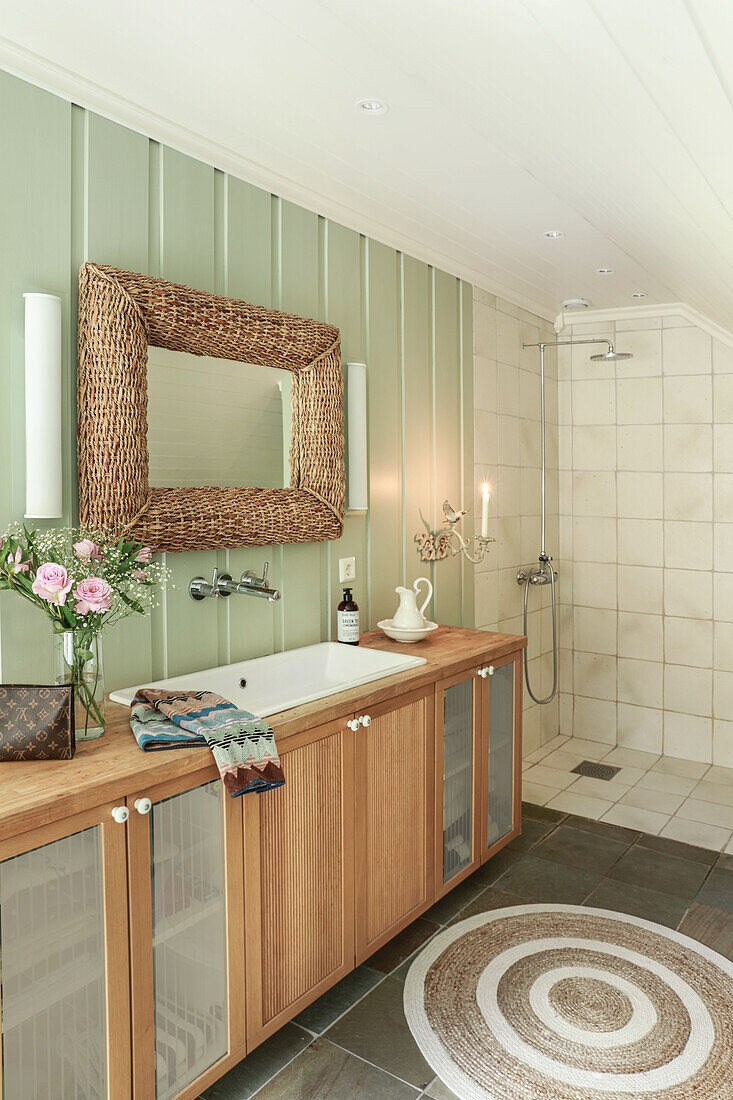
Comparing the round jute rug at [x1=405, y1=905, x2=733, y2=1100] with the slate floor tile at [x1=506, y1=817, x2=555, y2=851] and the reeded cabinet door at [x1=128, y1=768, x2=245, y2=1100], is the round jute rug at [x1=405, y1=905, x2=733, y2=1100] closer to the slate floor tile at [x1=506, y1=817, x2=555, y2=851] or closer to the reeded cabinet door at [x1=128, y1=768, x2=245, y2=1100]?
the slate floor tile at [x1=506, y1=817, x2=555, y2=851]

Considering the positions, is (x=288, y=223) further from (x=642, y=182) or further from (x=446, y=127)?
(x=642, y=182)

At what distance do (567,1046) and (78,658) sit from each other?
155cm

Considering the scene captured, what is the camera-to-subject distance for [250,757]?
1.67 metres

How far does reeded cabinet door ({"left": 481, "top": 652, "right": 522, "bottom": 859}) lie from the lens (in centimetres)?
272

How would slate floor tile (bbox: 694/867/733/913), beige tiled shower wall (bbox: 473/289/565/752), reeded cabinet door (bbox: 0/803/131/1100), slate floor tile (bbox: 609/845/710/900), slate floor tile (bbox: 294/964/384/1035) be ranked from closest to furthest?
reeded cabinet door (bbox: 0/803/131/1100), slate floor tile (bbox: 294/964/384/1035), slate floor tile (bbox: 694/867/733/913), slate floor tile (bbox: 609/845/710/900), beige tiled shower wall (bbox: 473/289/565/752)

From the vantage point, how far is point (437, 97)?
1895 millimetres

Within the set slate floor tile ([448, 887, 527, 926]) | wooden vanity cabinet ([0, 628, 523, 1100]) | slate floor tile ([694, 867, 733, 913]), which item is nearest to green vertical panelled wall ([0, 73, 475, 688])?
wooden vanity cabinet ([0, 628, 523, 1100])

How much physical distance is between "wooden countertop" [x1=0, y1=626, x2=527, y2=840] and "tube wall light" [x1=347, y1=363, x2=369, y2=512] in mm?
744

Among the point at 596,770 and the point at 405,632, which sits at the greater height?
the point at 405,632

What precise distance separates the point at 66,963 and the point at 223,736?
499mm

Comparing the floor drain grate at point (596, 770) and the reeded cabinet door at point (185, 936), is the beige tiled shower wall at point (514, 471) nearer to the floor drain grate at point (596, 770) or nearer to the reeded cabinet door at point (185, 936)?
the floor drain grate at point (596, 770)

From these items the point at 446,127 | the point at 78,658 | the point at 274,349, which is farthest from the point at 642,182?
the point at 78,658

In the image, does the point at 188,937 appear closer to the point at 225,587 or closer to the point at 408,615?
the point at 225,587

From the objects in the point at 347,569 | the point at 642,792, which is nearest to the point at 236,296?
the point at 347,569
